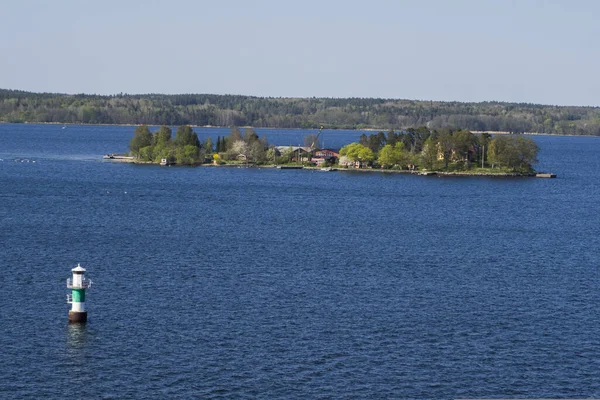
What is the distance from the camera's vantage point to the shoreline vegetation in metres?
121

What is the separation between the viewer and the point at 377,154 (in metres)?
128

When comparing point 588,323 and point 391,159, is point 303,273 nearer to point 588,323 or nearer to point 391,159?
point 588,323

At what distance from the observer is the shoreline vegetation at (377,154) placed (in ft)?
397

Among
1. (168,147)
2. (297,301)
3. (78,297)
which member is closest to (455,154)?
(168,147)

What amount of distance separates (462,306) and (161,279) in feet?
42.1

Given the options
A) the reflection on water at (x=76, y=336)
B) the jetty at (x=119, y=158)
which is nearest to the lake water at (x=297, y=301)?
the reflection on water at (x=76, y=336)

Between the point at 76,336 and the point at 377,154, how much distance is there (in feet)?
316

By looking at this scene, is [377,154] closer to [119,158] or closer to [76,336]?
[119,158]

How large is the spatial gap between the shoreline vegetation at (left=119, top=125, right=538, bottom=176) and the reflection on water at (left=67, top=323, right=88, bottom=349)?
87.0 metres

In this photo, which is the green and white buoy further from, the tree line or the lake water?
the tree line

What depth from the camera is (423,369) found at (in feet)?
102

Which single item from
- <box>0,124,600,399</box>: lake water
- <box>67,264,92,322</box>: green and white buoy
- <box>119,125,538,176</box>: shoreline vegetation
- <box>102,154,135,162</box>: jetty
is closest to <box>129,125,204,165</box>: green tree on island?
<box>119,125,538,176</box>: shoreline vegetation

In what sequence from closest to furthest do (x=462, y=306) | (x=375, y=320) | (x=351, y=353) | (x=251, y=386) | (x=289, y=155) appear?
(x=251, y=386), (x=351, y=353), (x=375, y=320), (x=462, y=306), (x=289, y=155)

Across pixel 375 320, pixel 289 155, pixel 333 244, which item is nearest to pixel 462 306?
pixel 375 320
